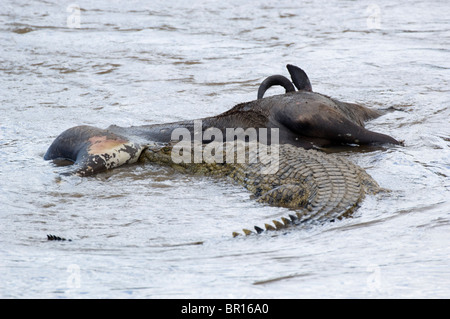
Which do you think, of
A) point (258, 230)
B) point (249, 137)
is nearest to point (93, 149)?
point (249, 137)

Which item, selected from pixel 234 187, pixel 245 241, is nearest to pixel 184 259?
pixel 245 241

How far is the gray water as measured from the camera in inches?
136

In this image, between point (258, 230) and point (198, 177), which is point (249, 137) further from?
point (258, 230)

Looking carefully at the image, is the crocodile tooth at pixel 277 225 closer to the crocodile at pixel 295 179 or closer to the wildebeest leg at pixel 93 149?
the crocodile at pixel 295 179

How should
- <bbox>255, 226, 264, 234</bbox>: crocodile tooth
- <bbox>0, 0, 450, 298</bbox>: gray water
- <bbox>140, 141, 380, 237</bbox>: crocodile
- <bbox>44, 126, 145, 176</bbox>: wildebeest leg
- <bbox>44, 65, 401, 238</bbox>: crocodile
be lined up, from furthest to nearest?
<bbox>44, 126, 145, 176</bbox>: wildebeest leg, <bbox>44, 65, 401, 238</bbox>: crocodile, <bbox>140, 141, 380, 237</bbox>: crocodile, <bbox>255, 226, 264, 234</bbox>: crocodile tooth, <bbox>0, 0, 450, 298</bbox>: gray water

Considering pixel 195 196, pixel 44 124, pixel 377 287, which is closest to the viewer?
pixel 377 287

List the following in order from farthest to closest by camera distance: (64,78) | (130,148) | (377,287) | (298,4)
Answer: (298,4)
(64,78)
(130,148)
(377,287)

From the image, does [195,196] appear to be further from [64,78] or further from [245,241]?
[64,78]

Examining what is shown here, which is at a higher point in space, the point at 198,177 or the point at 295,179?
the point at 295,179

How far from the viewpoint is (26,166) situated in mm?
5867

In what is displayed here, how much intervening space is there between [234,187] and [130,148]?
3.75 feet

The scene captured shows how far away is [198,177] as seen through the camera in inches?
216

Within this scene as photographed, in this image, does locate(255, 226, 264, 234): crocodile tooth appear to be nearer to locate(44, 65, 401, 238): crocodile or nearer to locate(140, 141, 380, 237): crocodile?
locate(140, 141, 380, 237): crocodile

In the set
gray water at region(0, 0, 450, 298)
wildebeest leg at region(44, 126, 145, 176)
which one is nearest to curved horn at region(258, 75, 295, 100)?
gray water at region(0, 0, 450, 298)
